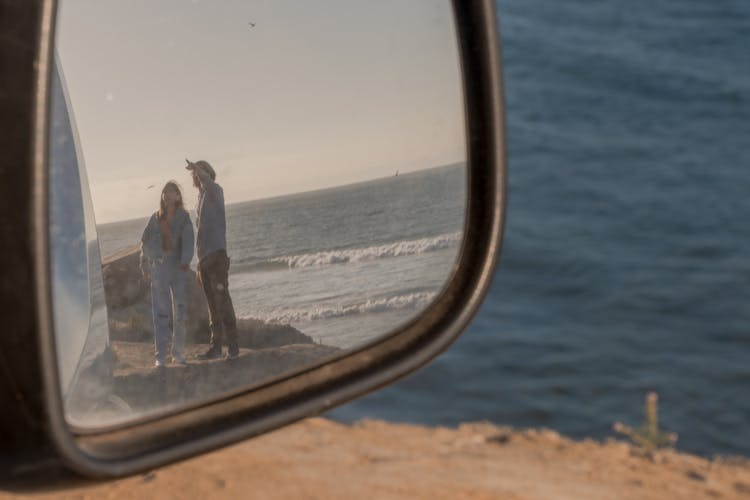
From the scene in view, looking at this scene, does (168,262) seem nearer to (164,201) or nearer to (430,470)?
(164,201)

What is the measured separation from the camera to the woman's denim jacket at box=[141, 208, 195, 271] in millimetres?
1410

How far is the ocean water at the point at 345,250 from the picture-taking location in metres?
1.53

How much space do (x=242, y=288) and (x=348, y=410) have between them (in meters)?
5.41

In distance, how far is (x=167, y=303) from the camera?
4.63ft

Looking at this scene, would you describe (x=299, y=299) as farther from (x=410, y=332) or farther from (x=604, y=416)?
(x=604, y=416)

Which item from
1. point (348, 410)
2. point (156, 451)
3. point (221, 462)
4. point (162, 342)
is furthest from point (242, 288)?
point (348, 410)

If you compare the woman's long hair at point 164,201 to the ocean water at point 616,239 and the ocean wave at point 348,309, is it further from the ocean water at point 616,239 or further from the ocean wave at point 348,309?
the ocean water at point 616,239

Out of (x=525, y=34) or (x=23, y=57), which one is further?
(x=525, y=34)

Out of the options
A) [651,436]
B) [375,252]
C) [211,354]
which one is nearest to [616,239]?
[651,436]

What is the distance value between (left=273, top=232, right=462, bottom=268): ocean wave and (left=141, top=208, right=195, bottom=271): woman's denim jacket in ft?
0.63

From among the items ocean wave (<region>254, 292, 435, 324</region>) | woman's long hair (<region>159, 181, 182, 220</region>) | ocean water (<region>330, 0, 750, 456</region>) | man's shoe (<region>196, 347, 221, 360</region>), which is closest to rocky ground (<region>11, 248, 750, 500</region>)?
ocean water (<region>330, 0, 750, 456</region>)

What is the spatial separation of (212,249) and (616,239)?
29.8ft

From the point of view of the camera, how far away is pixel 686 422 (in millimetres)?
7238

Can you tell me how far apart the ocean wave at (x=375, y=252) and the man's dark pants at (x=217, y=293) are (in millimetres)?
122
